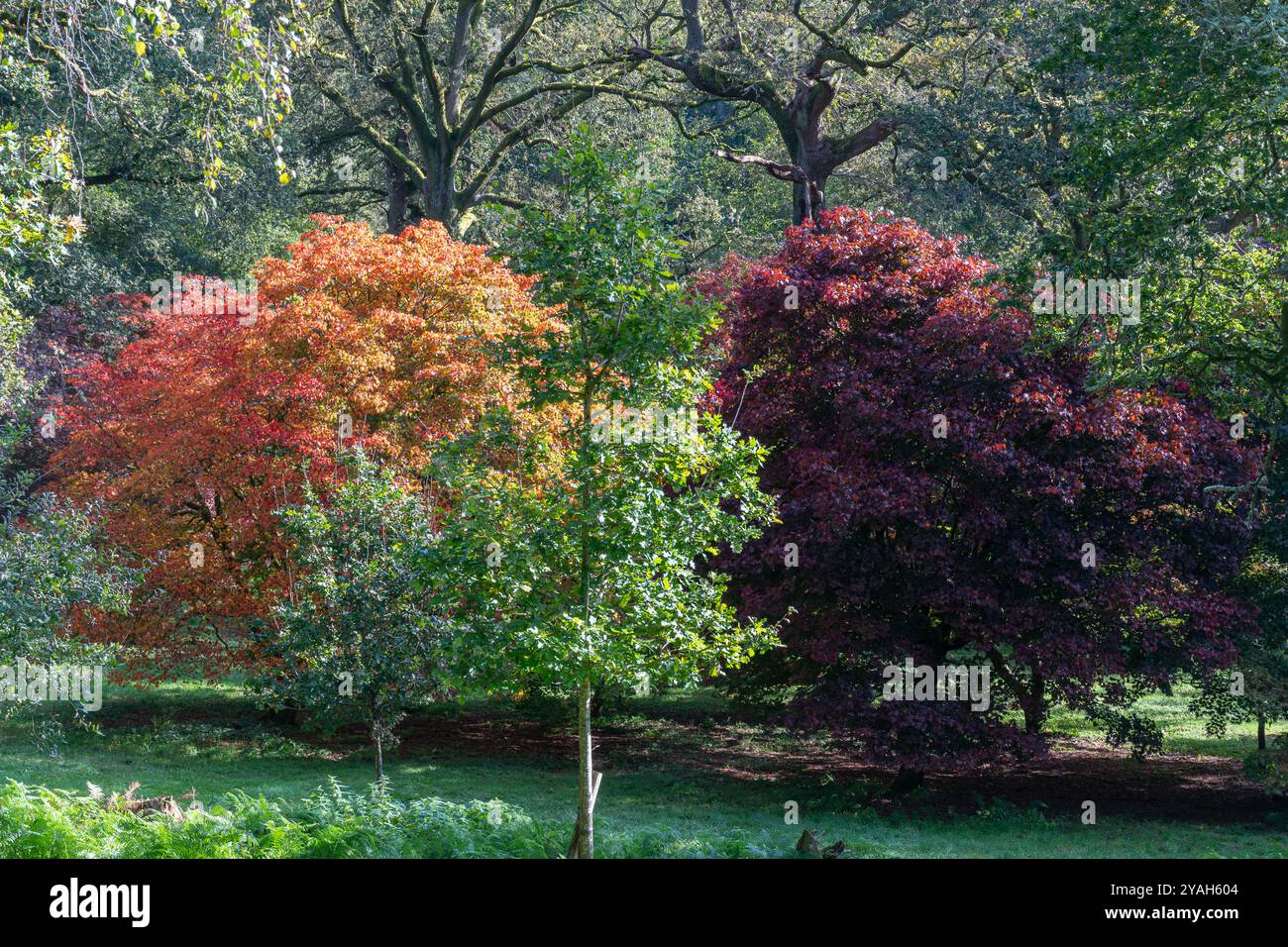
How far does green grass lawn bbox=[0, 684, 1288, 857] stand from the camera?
38.4 feet

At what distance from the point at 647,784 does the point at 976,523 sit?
532cm

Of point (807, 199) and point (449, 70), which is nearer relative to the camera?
point (807, 199)

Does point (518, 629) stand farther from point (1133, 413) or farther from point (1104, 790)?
point (1104, 790)

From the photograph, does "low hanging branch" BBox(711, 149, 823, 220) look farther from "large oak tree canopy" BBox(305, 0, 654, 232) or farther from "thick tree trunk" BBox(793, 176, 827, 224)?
"large oak tree canopy" BBox(305, 0, 654, 232)

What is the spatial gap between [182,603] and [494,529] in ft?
31.9

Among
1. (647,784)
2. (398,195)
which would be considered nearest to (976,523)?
(647,784)

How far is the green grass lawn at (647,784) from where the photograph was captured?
11695 millimetres

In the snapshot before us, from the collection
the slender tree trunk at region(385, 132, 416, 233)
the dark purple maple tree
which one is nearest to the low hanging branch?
the dark purple maple tree

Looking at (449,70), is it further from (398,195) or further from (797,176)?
(797,176)

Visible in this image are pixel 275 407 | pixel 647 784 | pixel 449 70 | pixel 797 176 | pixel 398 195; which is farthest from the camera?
pixel 398 195

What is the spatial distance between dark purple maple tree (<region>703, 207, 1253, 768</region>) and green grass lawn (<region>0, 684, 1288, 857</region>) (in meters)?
1.19

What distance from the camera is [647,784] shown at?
1505cm
